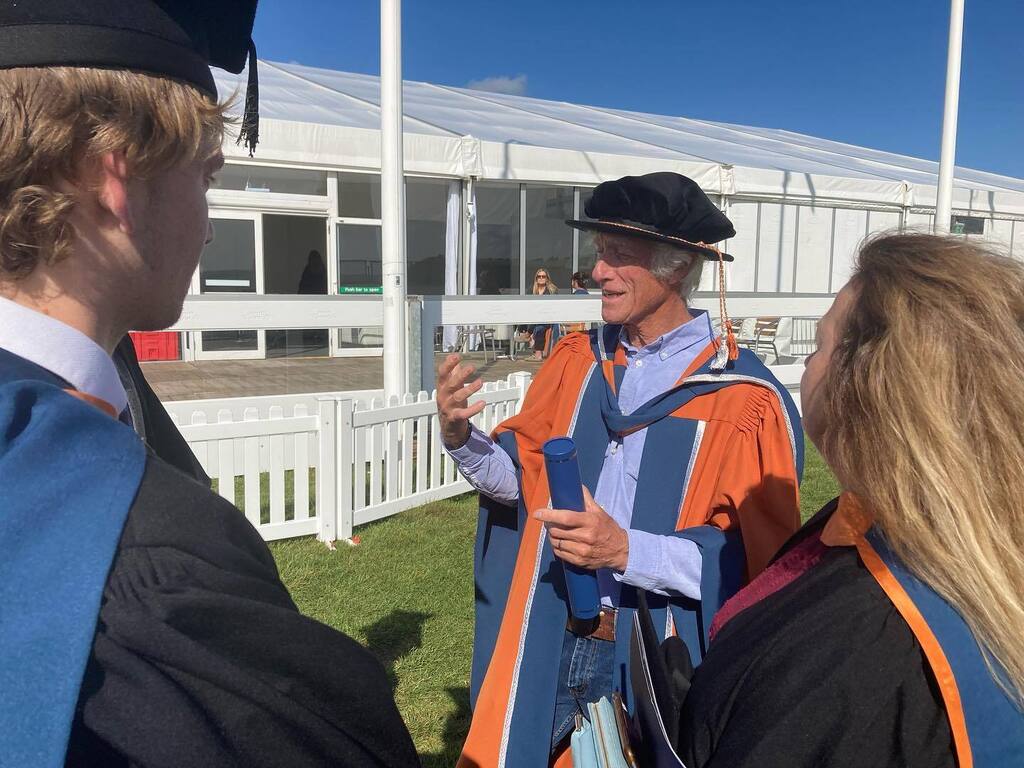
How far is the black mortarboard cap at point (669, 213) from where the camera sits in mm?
2318

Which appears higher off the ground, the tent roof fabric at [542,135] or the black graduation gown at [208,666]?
the tent roof fabric at [542,135]

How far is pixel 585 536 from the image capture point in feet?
5.78

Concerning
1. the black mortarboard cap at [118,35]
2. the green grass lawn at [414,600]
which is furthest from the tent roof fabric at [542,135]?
the black mortarboard cap at [118,35]

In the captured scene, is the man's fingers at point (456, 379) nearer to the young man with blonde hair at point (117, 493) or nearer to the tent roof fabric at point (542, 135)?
the young man with blonde hair at point (117, 493)

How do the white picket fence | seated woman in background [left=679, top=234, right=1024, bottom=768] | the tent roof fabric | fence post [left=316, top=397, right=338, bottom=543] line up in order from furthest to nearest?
the tent roof fabric < fence post [left=316, top=397, right=338, bottom=543] < the white picket fence < seated woman in background [left=679, top=234, right=1024, bottom=768]

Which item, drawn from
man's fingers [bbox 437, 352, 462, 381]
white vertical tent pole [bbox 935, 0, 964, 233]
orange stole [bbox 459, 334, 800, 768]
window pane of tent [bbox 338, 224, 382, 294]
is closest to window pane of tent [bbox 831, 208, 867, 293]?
white vertical tent pole [bbox 935, 0, 964, 233]

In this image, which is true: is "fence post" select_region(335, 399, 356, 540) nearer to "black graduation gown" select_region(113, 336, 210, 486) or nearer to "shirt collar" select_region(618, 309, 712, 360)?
"shirt collar" select_region(618, 309, 712, 360)

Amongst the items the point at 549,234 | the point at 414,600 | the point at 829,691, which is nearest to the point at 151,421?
the point at 829,691

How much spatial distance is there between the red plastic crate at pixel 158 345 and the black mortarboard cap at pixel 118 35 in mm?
7234

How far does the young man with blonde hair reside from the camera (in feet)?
1.84

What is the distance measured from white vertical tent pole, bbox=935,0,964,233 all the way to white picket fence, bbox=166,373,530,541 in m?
7.98

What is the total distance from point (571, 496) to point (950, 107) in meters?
10.5

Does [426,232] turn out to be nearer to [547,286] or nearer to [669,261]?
[547,286]

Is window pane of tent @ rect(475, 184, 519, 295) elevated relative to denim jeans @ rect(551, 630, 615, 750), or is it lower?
elevated
